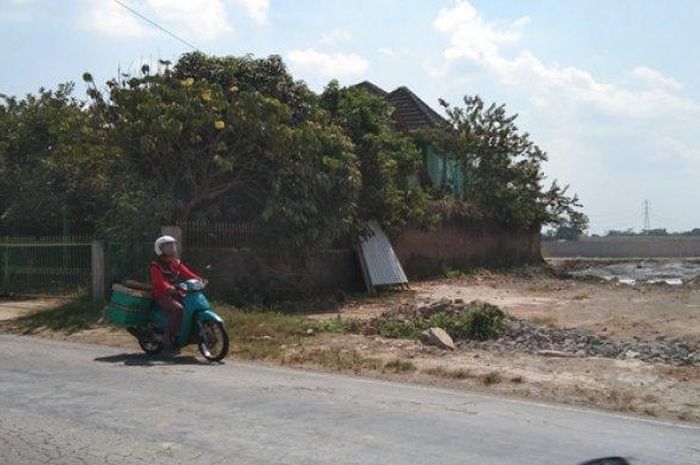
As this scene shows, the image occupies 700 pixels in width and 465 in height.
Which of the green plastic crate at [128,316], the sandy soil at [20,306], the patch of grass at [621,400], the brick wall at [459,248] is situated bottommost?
the patch of grass at [621,400]

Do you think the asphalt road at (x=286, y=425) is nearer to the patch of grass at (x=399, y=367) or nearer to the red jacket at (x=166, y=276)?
the patch of grass at (x=399, y=367)

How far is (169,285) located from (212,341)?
105cm

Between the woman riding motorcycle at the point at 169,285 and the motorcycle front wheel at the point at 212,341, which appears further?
the woman riding motorcycle at the point at 169,285

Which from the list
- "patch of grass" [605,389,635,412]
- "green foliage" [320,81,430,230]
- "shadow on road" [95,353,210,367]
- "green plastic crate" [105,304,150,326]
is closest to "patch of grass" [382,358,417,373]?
"shadow on road" [95,353,210,367]

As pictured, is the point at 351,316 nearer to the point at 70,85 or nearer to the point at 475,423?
the point at 475,423

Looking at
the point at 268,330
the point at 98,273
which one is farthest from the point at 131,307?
the point at 98,273

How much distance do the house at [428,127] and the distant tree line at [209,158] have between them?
380 inches

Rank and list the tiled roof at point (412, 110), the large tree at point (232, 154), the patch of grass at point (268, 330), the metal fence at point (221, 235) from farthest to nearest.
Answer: the tiled roof at point (412, 110), the metal fence at point (221, 235), the large tree at point (232, 154), the patch of grass at point (268, 330)

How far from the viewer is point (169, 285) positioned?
11.3m

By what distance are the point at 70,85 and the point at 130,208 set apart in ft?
31.7

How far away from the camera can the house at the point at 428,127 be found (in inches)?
1331

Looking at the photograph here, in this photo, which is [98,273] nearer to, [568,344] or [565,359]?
[568,344]

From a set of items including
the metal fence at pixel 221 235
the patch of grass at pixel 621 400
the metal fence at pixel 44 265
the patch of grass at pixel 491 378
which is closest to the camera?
the patch of grass at pixel 621 400

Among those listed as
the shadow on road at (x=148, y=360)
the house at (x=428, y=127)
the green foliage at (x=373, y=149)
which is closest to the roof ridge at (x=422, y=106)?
the house at (x=428, y=127)
